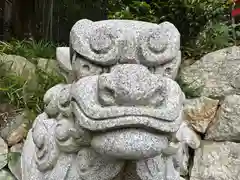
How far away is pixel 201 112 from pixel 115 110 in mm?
1446

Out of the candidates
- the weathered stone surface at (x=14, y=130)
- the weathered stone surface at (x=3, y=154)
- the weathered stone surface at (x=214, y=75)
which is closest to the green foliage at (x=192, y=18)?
the weathered stone surface at (x=214, y=75)

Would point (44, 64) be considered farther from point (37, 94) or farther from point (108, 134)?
point (108, 134)

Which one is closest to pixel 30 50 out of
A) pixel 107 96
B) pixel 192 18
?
pixel 192 18

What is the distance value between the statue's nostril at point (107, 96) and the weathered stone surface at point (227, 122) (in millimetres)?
1460

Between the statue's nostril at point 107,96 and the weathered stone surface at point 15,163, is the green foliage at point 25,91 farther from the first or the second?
the statue's nostril at point 107,96

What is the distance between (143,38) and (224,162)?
145 centimetres

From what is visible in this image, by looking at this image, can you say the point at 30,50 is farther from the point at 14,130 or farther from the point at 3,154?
the point at 3,154

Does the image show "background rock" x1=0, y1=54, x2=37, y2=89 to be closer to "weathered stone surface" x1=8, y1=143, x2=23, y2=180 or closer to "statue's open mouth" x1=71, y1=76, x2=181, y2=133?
"weathered stone surface" x1=8, y1=143, x2=23, y2=180

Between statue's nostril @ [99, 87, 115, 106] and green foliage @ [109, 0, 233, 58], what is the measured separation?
1.78 m

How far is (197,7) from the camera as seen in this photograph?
280 cm

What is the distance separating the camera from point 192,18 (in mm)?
2764

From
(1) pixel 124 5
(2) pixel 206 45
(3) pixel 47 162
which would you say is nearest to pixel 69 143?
(3) pixel 47 162

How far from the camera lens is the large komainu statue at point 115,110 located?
983mm

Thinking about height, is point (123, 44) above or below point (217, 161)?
above
